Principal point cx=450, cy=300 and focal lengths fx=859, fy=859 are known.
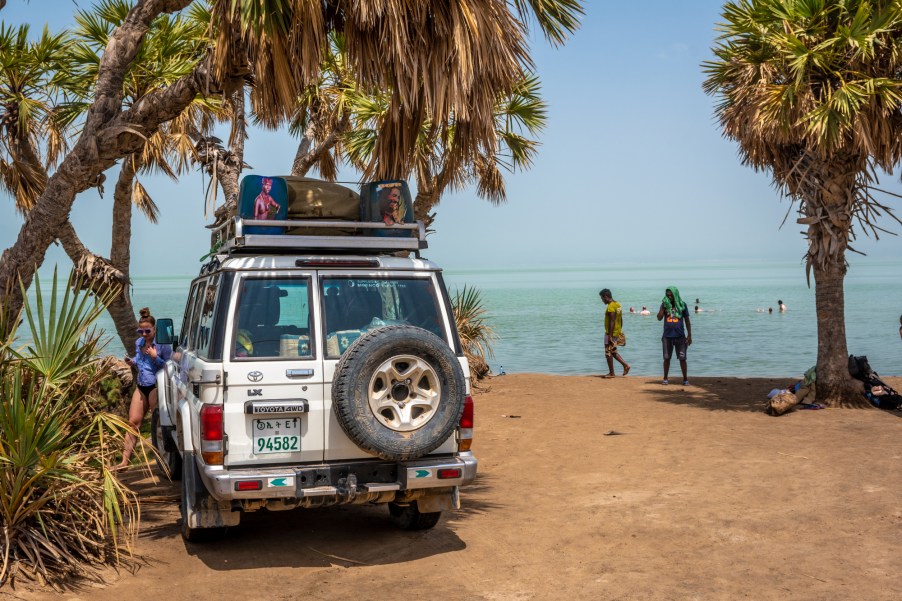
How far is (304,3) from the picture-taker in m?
7.23

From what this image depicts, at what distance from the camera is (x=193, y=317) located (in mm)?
7637

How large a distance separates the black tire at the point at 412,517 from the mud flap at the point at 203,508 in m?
1.48

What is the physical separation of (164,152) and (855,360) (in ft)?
38.7

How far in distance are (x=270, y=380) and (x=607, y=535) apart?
3010mm

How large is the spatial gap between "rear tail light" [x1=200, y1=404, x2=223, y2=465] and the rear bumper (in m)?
0.07

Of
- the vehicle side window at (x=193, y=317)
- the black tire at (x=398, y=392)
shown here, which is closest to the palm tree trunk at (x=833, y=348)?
the black tire at (x=398, y=392)

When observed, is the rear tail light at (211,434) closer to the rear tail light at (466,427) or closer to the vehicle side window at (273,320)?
the vehicle side window at (273,320)

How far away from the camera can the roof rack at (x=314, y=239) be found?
639 centimetres

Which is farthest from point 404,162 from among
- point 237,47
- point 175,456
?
point 175,456

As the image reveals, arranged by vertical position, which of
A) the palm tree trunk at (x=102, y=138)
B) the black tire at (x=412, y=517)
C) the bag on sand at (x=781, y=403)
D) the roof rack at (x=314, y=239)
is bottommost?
the black tire at (x=412, y=517)

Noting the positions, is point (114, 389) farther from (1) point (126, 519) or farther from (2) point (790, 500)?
(2) point (790, 500)

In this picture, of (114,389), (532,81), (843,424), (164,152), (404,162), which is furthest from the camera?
(532,81)

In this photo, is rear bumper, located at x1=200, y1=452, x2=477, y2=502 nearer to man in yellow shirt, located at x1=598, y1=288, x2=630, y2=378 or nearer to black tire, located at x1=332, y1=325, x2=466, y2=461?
black tire, located at x1=332, y1=325, x2=466, y2=461

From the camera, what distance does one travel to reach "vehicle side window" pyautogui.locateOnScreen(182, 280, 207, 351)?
23.9 feet
